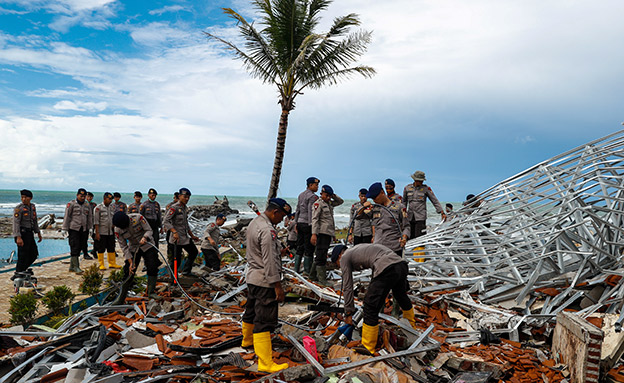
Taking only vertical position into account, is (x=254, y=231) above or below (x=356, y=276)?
above

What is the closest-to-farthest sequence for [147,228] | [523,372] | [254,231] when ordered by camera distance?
[254,231] < [523,372] < [147,228]

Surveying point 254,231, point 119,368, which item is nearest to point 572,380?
point 254,231

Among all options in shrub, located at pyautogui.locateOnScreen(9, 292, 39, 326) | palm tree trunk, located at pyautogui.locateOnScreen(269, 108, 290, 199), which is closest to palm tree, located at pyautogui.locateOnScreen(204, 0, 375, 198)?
palm tree trunk, located at pyautogui.locateOnScreen(269, 108, 290, 199)

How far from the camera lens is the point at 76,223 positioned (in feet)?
36.5

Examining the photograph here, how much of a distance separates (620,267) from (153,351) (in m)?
8.10

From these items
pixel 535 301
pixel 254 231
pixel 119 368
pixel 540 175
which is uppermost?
pixel 540 175

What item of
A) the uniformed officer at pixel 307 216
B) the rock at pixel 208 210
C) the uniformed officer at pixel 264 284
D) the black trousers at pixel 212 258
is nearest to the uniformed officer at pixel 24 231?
the black trousers at pixel 212 258

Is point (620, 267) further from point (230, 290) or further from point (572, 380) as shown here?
point (230, 290)

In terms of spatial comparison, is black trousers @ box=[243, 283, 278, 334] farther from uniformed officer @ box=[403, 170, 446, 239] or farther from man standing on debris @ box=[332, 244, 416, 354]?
uniformed officer @ box=[403, 170, 446, 239]

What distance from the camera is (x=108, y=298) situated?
823 cm

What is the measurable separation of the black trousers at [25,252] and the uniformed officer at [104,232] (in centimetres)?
186

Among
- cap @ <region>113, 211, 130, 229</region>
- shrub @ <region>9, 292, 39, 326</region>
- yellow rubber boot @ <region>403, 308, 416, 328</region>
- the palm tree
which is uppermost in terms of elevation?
the palm tree

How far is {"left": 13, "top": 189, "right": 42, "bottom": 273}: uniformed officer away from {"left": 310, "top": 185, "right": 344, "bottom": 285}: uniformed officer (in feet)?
23.5

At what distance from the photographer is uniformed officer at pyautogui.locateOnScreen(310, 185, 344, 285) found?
29.4 ft
